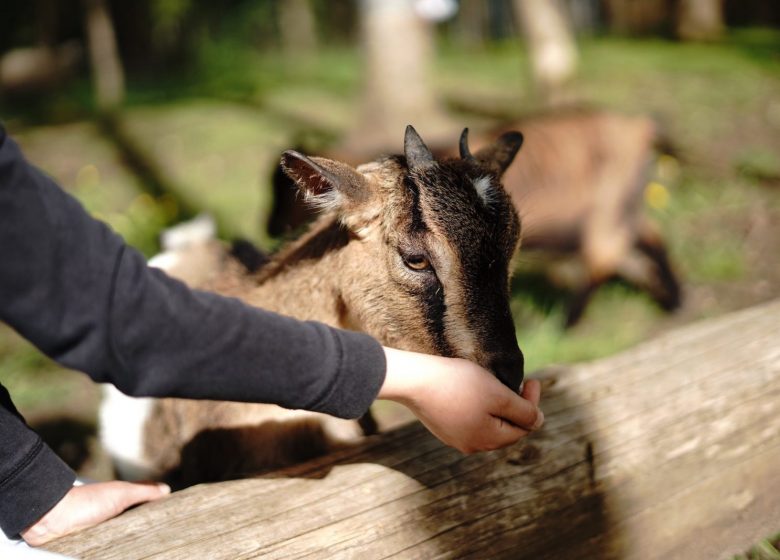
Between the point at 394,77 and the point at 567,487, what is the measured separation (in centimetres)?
583

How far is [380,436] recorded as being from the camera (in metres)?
2.06

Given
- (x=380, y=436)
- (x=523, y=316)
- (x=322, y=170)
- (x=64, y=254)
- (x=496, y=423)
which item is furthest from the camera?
(x=523, y=316)

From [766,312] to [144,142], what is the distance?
7188mm

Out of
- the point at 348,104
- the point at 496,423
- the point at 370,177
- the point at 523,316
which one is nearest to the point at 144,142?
the point at 348,104

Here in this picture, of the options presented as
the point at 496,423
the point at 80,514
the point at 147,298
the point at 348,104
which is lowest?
the point at 348,104

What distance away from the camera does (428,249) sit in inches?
76.2

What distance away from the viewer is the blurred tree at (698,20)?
12789 millimetres

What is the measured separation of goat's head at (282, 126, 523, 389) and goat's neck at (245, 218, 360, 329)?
0.04m

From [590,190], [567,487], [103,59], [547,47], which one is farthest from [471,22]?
[567,487]

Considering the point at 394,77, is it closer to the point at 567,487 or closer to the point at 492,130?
the point at 492,130

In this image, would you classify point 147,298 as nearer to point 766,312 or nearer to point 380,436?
point 380,436

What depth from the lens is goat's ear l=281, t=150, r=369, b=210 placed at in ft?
6.37

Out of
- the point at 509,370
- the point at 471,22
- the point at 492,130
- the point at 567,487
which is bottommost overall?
the point at 471,22

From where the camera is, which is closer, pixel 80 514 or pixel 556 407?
pixel 80 514
